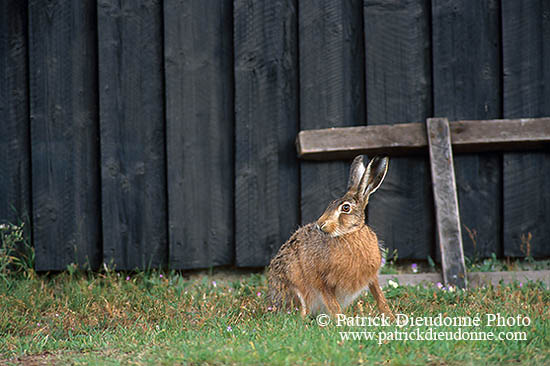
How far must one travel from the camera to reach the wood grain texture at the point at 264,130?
16.9 ft

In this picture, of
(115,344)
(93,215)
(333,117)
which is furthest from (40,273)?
(333,117)

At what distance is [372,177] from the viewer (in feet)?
12.1

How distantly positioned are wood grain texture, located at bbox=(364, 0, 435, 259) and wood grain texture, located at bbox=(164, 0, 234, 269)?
1357 millimetres

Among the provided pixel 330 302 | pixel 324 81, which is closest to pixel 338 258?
pixel 330 302

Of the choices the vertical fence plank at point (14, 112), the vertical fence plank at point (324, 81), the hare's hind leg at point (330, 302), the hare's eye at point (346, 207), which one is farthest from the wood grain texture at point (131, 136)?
the hare's eye at point (346, 207)

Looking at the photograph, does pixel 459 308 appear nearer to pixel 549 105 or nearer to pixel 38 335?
pixel 549 105

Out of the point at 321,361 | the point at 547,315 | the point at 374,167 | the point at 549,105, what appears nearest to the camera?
the point at 321,361

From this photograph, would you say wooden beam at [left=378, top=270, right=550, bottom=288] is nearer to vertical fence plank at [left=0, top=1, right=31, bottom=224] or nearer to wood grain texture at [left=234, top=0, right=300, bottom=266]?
wood grain texture at [left=234, top=0, right=300, bottom=266]

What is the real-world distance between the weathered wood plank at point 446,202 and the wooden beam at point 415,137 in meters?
0.11

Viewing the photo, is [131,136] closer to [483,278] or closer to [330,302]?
[330,302]

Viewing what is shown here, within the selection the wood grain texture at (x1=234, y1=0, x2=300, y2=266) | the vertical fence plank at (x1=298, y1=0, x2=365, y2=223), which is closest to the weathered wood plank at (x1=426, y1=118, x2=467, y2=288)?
the vertical fence plank at (x1=298, y1=0, x2=365, y2=223)

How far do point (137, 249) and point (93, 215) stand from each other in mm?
521

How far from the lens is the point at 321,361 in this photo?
100 inches

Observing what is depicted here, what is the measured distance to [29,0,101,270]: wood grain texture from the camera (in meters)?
5.19
